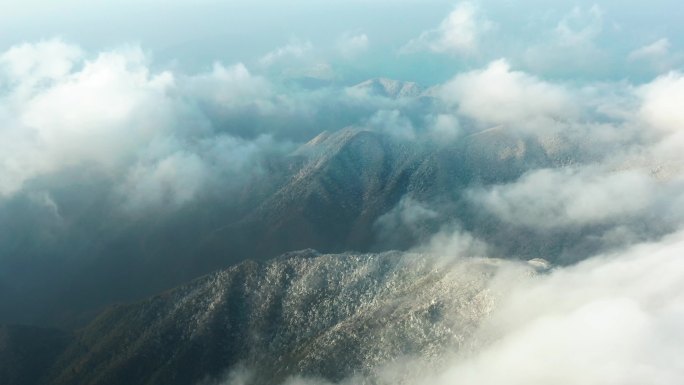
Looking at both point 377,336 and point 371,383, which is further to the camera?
point 377,336

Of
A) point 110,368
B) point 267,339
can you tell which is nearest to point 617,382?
point 267,339

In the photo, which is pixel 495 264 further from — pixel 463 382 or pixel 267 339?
pixel 267 339

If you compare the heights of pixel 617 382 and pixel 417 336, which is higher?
pixel 417 336

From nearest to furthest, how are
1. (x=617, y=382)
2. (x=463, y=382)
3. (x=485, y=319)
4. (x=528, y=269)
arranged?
1. (x=617, y=382)
2. (x=463, y=382)
3. (x=485, y=319)
4. (x=528, y=269)

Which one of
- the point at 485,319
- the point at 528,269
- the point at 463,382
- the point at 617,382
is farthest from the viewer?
the point at 528,269

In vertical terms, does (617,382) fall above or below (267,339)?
below

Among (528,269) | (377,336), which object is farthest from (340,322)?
(528,269)

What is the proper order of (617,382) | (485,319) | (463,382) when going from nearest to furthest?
(617,382)
(463,382)
(485,319)

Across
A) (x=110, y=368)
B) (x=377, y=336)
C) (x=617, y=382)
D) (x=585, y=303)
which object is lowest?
(x=617, y=382)

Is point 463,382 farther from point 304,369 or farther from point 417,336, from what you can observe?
point 304,369
